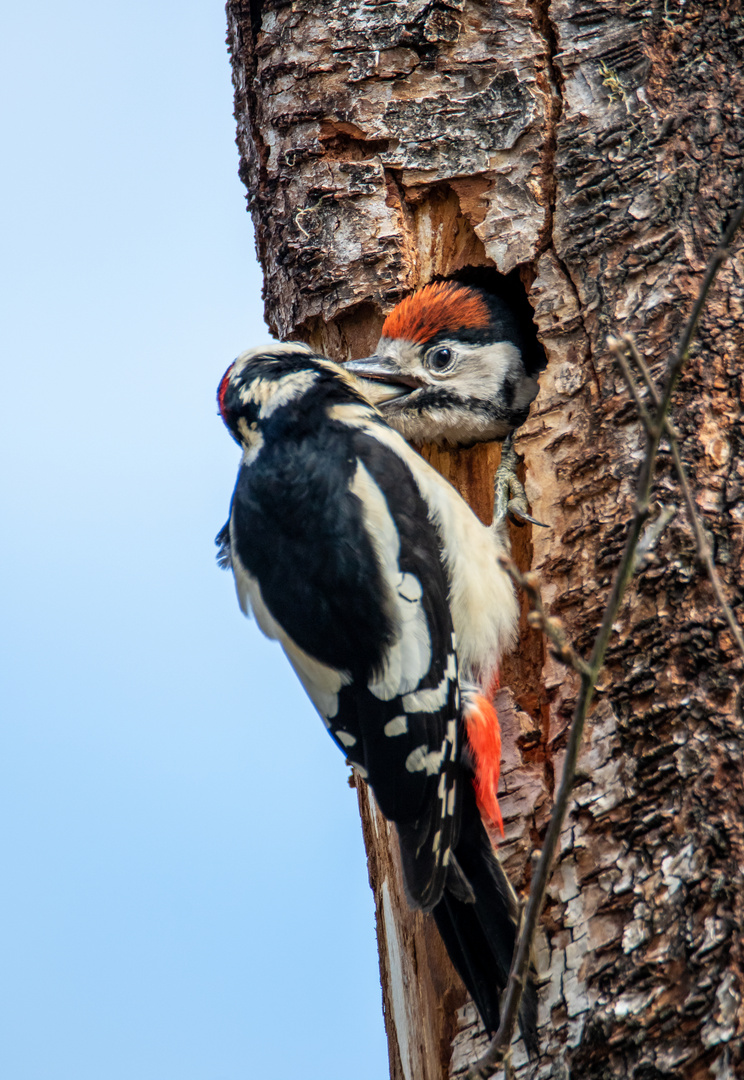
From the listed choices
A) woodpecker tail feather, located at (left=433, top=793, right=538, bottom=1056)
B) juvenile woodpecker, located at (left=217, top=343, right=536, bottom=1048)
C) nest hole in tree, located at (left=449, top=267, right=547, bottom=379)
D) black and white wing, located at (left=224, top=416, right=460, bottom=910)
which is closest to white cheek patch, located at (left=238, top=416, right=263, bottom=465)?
juvenile woodpecker, located at (left=217, top=343, right=536, bottom=1048)

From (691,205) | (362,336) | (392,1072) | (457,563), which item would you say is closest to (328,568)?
(457,563)

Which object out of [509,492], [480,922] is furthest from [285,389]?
[480,922]

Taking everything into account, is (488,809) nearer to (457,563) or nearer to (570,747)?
(457,563)

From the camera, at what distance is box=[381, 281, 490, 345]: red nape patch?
9.12 feet

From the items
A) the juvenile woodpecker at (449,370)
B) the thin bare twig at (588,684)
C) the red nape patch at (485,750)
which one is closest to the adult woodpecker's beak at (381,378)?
the juvenile woodpecker at (449,370)

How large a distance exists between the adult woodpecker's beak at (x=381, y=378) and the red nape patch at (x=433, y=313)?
77 mm

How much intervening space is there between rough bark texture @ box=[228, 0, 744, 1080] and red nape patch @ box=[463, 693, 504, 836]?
0.11ft

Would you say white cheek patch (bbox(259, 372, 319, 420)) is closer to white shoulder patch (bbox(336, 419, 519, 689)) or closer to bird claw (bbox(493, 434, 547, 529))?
white shoulder patch (bbox(336, 419, 519, 689))

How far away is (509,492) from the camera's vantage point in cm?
266

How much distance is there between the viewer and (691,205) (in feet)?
7.74

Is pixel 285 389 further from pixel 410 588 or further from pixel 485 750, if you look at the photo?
pixel 485 750

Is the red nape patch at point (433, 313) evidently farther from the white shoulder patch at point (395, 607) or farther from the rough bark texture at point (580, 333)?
the white shoulder patch at point (395, 607)

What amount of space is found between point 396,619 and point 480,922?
603mm

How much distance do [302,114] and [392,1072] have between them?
2.37 metres
